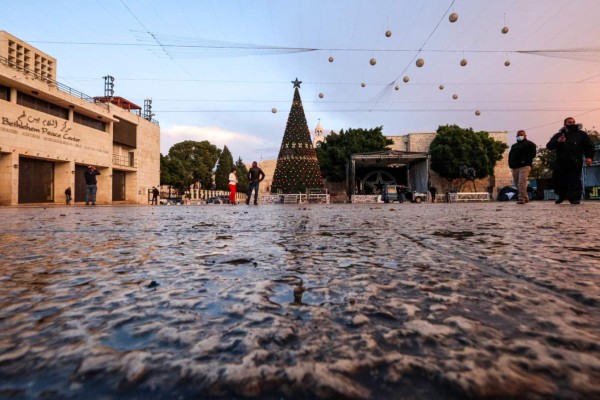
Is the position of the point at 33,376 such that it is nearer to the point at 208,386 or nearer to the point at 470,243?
the point at 208,386

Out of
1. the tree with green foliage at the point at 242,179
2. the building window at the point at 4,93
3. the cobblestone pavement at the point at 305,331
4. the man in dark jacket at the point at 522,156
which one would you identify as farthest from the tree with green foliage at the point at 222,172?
the cobblestone pavement at the point at 305,331

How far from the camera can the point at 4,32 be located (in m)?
22.1

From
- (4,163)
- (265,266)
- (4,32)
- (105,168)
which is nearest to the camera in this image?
(265,266)

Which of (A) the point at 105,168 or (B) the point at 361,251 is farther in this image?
(A) the point at 105,168

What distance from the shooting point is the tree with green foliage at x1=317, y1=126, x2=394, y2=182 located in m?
35.4

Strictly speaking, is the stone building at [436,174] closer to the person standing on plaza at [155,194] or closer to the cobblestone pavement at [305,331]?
the person standing on plaza at [155,194]

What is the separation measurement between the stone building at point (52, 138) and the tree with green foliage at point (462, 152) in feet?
94.5

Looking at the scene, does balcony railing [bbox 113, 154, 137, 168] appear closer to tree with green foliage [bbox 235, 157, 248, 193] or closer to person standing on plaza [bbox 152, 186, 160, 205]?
person standing on plaza [bbox 152, 186, 160, 205]

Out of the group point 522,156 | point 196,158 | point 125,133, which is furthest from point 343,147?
point 522,156

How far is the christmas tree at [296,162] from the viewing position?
2419 cm

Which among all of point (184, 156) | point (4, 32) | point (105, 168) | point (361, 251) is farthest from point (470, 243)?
point (184, 156)

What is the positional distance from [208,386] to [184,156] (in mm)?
51156

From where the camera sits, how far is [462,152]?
116 feet

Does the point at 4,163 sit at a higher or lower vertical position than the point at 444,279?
higher
